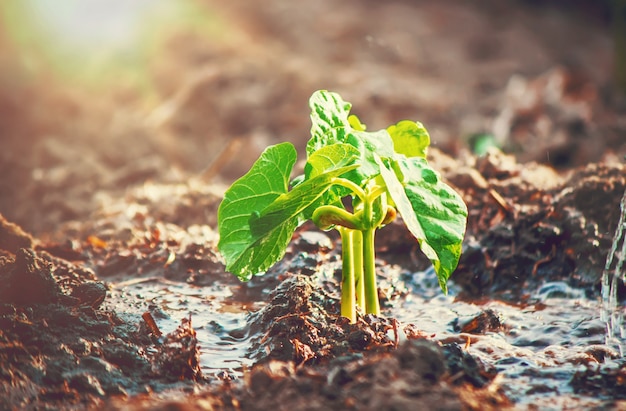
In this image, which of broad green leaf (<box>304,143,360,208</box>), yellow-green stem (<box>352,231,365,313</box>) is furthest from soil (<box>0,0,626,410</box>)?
broad green leaf (<box>304,143,360,208</box>)

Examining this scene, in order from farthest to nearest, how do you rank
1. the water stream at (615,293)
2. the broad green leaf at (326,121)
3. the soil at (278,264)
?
the water stream at (615,293) < the broad green leaf at (326,121) < the soil at (278,264)

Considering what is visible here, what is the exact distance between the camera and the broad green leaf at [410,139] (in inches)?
78.7

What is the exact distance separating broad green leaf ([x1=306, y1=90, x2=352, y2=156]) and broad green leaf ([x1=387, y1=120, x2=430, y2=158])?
200mm

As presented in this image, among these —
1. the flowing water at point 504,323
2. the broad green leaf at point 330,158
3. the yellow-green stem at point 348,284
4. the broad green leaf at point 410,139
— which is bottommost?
the flowing water at point 504,323

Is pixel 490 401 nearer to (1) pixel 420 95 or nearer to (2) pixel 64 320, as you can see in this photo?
(2) pixel 64 320

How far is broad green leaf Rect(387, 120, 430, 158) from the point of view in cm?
200

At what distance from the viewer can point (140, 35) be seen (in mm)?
6902

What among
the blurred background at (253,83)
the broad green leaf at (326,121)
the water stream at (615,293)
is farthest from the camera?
the blurred background at (253,83)

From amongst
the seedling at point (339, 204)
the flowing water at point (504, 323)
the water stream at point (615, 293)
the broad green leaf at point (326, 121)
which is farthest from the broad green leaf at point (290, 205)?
the water stream at point (615, 293)

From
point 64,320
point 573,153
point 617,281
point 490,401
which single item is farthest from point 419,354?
point 573,153

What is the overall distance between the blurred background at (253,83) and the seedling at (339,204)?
2.63 meters

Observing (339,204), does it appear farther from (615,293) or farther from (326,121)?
(615,293)

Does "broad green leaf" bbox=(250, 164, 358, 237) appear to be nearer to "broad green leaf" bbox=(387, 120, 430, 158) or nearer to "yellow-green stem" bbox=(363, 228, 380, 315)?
"yellow-green stem" bbox=(363, 228, 380, 315)

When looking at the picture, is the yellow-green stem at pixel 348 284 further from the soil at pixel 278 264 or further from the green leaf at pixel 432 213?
the green leaf at pixel 432 213
